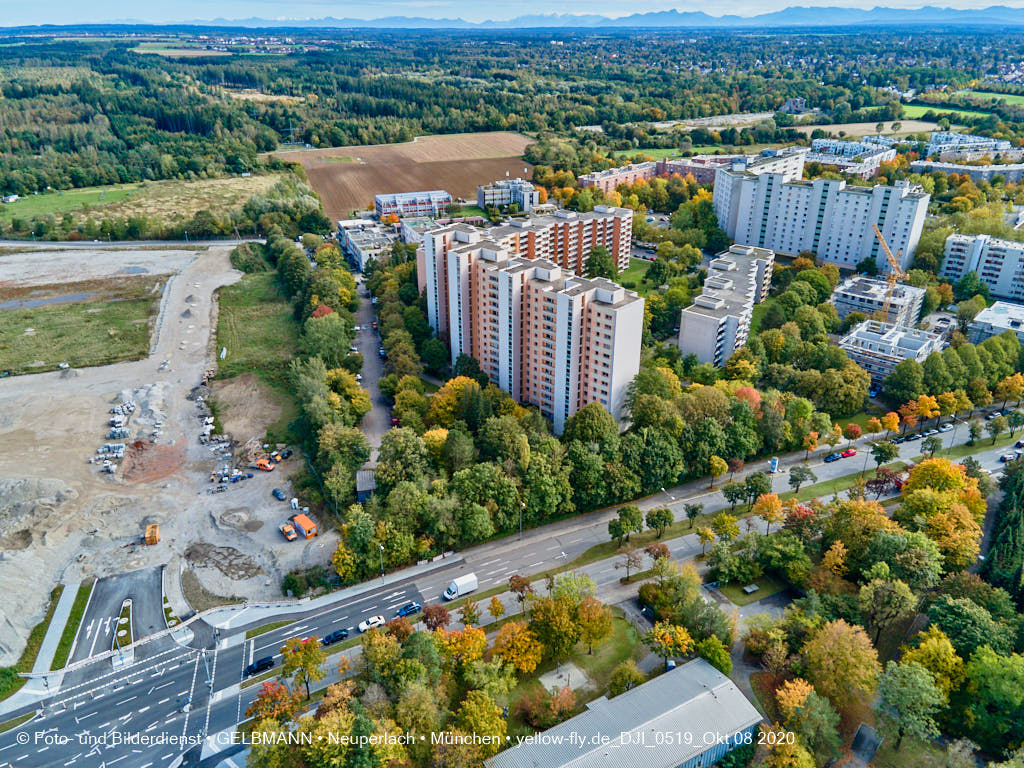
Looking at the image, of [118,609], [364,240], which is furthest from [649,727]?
[364,240]

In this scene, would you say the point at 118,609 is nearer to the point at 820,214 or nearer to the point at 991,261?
the point at 820,214

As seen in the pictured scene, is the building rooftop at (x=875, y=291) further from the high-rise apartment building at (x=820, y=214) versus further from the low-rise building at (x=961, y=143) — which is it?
the low-rise building at (x=961, y=143)

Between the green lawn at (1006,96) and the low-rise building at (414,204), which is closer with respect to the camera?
the low-rise building at (414,204)

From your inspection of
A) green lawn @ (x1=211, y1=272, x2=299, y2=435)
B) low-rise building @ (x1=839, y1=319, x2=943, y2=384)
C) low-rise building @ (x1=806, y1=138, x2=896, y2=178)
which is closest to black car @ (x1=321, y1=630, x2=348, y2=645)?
green lawn @ (x1=211, y1=272, x2=299, y2=435)

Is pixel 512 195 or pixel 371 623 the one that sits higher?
pixel 512 195

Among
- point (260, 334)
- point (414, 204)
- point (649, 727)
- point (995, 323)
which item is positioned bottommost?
point (260, 334)

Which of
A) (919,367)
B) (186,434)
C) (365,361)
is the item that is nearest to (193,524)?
(186,434)

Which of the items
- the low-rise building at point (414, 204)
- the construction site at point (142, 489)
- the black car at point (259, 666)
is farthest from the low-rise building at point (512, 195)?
the black car at point (259, 666)
